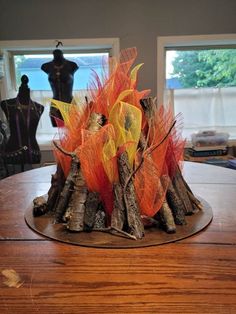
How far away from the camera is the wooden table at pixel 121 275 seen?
0.58 m

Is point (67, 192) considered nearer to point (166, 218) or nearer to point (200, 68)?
point (166, 218)

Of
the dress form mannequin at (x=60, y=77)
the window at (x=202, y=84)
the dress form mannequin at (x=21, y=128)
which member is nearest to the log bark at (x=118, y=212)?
the dress form mannequin at (x=21, y=128)

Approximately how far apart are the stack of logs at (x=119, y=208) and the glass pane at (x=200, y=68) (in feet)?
7.93

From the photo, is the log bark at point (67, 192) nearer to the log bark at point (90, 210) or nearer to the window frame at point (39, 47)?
the log bark at point (90, 210)

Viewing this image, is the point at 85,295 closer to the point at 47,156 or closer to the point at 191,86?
the point at 47,156

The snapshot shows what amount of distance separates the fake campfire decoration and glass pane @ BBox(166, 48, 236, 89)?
237 cm

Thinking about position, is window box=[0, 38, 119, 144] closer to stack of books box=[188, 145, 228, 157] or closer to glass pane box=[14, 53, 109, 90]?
glass pane box=[14, 53, 109, 90]

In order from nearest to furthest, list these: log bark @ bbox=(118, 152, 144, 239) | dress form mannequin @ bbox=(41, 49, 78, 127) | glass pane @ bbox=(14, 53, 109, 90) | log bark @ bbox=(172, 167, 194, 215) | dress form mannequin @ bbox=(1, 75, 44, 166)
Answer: log bark @ bbox=(118, 152, 144, 239) < log bark @ bbox=(172, 167, 194, 215) < dress form mannequin @ bbox=(1, 75, 44, 166) < dress form mannequin @ bbox=(41, 49, 78, 127) < glass pane @ bbox=(14, 53, 109, 90)

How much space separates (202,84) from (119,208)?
2.77m

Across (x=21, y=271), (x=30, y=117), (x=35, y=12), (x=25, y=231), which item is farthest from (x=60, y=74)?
(x=21, y=271)

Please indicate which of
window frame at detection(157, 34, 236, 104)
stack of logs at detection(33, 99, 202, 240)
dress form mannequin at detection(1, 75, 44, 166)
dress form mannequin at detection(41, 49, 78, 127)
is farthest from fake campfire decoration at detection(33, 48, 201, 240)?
window frame at detection(157, 34, 236, 104)

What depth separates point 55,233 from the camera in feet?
2.89

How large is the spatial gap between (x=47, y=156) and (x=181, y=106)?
58.4 inches

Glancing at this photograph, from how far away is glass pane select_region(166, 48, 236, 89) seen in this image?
3221 mm
